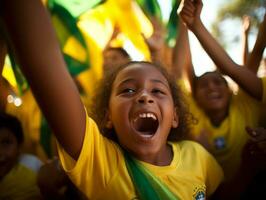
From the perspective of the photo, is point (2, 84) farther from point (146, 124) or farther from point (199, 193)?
point (199, 193)

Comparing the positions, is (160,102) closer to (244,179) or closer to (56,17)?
(244,179)

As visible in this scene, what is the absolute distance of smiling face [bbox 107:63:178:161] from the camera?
0.96 m

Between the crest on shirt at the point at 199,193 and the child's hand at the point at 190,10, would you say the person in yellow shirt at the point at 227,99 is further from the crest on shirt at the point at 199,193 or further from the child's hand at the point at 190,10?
the crest on shirt at the point at 199,193

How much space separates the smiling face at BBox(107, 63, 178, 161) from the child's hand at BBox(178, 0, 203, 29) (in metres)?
0.29

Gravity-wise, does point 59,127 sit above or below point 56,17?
below

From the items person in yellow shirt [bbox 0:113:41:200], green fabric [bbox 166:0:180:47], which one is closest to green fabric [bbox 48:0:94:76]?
green fabric [bbox 166:0:180:47]

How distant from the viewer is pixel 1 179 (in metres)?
1.32

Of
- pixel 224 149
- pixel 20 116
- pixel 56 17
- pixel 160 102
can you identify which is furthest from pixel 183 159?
pixel 56 17

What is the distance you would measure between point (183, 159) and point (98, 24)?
132 centimetres

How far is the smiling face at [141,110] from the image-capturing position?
3.17ft

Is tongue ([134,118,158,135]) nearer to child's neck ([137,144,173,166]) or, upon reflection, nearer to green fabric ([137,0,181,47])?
child's neck ([137,144,173,166])

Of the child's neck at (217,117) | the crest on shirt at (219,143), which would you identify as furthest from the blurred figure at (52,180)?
the child's neck at (217,117)

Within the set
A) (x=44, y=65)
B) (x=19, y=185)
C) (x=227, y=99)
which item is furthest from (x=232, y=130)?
(x=44, y=65)

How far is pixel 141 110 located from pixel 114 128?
14cm
